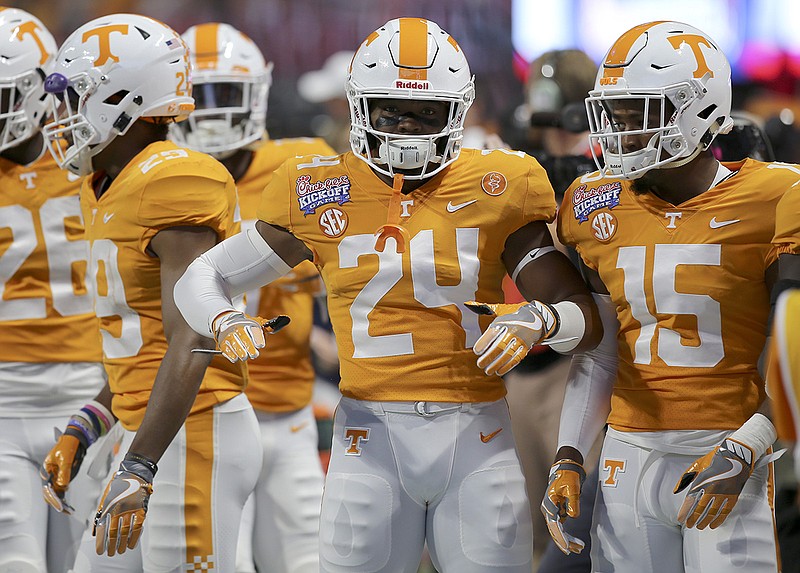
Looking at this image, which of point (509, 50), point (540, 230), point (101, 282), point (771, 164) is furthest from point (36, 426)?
point (509, 50)

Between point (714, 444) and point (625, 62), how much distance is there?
0.80 m

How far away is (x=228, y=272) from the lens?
2547 mm

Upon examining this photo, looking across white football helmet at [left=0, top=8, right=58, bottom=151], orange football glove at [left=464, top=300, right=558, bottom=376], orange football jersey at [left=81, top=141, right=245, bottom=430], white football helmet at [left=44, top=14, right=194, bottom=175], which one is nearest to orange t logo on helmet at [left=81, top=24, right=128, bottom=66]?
white football helmet at [left=44, top=14, right=194, bottom=175]

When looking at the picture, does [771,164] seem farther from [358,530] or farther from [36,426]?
[36,426]

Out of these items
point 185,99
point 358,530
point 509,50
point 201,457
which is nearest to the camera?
point 358,530

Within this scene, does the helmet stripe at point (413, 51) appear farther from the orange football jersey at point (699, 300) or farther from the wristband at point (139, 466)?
the wristband at point (139, 466)

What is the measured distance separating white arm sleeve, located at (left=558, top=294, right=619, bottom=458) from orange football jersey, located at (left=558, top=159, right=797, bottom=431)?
65 millimetres

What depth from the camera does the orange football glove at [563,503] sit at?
7.86 ft

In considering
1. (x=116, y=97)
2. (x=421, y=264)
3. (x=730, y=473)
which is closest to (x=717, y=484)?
(x=730, y=473)

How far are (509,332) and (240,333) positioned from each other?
0.52 m

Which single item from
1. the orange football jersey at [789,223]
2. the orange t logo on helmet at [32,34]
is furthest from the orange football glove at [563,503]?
the orange t logo on helmet at [32,34]

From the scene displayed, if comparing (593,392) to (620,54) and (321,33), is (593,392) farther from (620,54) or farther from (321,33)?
(321,33)

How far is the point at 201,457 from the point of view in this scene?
8.61ft

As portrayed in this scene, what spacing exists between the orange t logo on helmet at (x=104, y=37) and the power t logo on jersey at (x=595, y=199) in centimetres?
112
